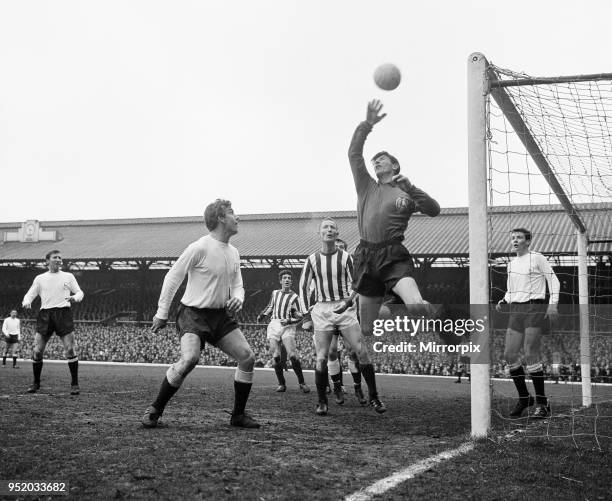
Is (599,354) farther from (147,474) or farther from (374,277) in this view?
(147,474)

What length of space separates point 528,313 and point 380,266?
2747mm

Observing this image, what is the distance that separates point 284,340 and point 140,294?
19973 millimetres

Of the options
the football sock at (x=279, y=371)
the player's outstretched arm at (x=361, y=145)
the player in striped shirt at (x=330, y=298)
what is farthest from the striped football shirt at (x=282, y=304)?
the player's outstretched arm at (x=361, y=145)

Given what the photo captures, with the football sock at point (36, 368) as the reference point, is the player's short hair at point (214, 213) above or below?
above

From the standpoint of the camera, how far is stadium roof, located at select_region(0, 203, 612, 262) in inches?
989

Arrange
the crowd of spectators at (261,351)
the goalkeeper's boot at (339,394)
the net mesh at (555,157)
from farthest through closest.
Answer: the crowd of spectators at (261,351), the goalkeeper's boot at (339,394), the net mesh at (555,157)

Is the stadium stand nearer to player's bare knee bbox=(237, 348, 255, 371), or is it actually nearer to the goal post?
player's bare knee bbox=(237, 348, 255, 371)

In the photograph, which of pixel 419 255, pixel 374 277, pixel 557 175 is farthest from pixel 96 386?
pixel 419 255

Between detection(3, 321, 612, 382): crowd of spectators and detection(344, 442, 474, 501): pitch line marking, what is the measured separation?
11.7 meters

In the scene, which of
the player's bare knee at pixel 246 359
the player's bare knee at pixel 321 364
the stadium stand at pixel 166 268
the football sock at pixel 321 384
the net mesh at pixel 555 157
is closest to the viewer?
the net mesh at pixel 555 157

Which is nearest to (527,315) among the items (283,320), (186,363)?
(186,363)

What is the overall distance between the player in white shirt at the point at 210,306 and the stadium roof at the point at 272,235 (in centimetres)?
1785

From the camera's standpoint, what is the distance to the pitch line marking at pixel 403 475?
330 cm

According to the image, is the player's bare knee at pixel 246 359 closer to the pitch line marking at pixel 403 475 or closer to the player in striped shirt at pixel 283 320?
the pitch line marking at pixel 403 475
